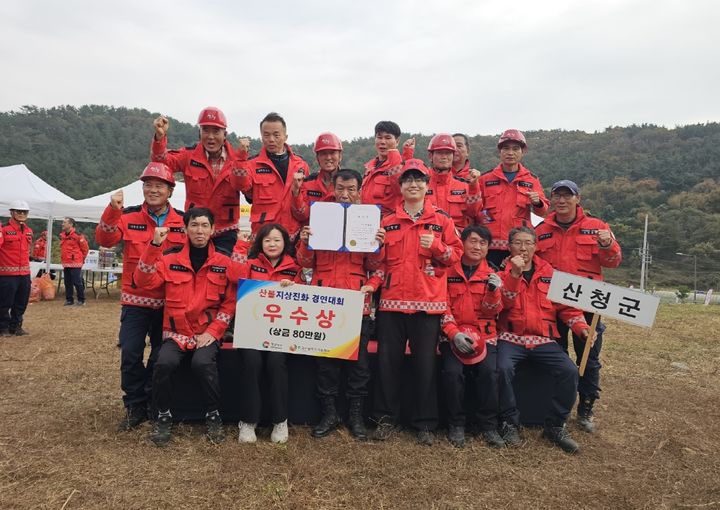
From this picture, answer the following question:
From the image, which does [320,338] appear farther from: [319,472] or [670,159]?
[670,159]

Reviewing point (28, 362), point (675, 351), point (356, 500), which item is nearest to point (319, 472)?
point (356, 500)

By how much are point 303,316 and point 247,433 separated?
3.77 feet

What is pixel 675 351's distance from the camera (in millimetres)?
9336

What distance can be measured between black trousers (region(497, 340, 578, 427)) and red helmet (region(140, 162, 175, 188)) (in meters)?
3.74

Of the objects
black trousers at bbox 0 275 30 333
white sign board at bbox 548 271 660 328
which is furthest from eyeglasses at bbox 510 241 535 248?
black trousers at bbox 0 275 30 333

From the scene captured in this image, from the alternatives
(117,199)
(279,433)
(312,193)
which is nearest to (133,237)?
(117,199)

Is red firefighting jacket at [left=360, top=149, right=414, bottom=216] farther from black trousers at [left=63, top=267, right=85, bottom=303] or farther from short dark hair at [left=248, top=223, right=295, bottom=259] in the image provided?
black trousers at [left=63, top=267, right=85, bottom=303]

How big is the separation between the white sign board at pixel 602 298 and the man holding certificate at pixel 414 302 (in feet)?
3.50

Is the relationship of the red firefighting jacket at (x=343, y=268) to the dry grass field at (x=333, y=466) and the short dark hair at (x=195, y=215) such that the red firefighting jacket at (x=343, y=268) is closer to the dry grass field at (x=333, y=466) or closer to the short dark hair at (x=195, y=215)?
the short dark hair at (x=195, y=215)

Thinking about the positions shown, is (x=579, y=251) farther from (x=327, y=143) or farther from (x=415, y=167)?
(x=327, y=143)

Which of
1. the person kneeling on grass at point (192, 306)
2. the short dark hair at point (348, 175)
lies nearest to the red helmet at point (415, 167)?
the short dark hair at point (348, 175)

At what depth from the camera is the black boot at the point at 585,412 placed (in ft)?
17.0

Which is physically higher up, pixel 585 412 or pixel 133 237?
pixel 133 237

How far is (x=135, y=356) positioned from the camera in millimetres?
4543
